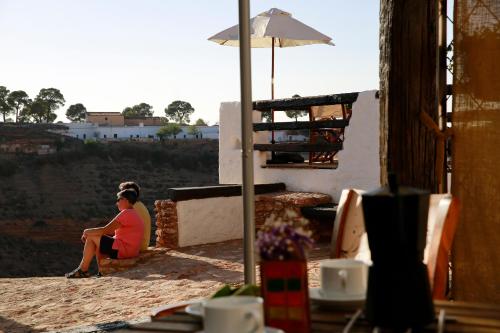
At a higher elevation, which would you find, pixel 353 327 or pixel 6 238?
pixel 353 327

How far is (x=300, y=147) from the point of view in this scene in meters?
9.44

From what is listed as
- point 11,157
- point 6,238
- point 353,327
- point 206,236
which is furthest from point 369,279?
point 11,157

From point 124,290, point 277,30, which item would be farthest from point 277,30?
point 124,290

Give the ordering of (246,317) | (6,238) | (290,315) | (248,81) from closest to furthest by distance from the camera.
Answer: (246,317), (290,315), (248,81), (6,238)

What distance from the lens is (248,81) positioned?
12.7ft

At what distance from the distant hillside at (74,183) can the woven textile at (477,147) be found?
36626 millimetres

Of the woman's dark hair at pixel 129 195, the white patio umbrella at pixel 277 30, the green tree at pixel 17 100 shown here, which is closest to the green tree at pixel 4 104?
the green tree at pixel 17 100

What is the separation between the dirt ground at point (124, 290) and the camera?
597 cm

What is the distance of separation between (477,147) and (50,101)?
8653 cm

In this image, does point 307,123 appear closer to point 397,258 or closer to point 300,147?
point 300,147

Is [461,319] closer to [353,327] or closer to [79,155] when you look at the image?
[353,327]

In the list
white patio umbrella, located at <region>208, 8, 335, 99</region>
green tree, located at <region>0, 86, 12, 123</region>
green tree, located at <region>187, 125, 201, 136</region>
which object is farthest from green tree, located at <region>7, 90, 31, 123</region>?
white patio umbrella, located at <region>208, 8, 335, 99</region>

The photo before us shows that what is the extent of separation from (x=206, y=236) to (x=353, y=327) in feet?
24.1

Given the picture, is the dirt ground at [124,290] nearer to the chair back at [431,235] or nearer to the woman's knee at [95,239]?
the woman's knee at [95,239]
